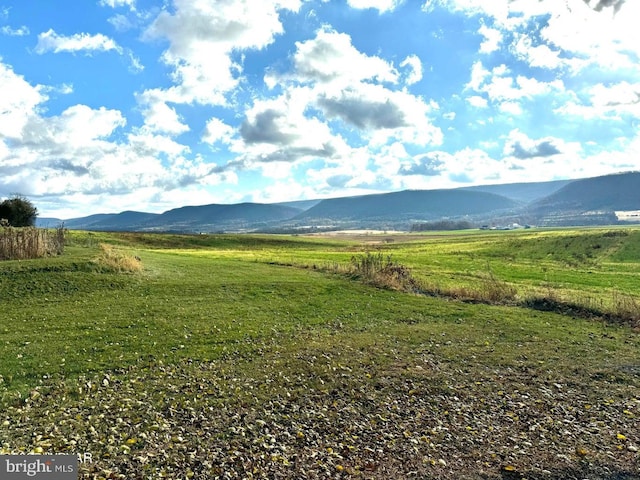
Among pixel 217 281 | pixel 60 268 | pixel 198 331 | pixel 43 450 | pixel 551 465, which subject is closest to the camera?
pixel 43 450

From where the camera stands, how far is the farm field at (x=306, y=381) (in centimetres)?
985

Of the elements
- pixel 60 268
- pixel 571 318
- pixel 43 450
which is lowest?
pixel 571 318

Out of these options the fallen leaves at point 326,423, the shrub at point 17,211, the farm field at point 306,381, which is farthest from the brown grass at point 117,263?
the shrub at point 17,211

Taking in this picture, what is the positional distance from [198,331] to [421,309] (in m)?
13.9

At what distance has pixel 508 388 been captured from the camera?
14586 mm

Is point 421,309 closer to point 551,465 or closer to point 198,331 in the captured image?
point 198,331

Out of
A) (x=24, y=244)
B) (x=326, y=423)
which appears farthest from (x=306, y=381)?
(x=24, y=244)

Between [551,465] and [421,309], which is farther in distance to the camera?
[421,309]

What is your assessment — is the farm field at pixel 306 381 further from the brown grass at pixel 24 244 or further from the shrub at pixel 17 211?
the shrub at pixel 17 211

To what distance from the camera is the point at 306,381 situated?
14.5 m

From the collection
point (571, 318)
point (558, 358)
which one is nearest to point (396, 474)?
point (558, 358)

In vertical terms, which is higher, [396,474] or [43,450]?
[43,450]

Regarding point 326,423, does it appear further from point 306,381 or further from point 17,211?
point 17,211

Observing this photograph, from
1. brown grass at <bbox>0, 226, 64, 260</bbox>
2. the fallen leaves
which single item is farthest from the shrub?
the fallen leaves
